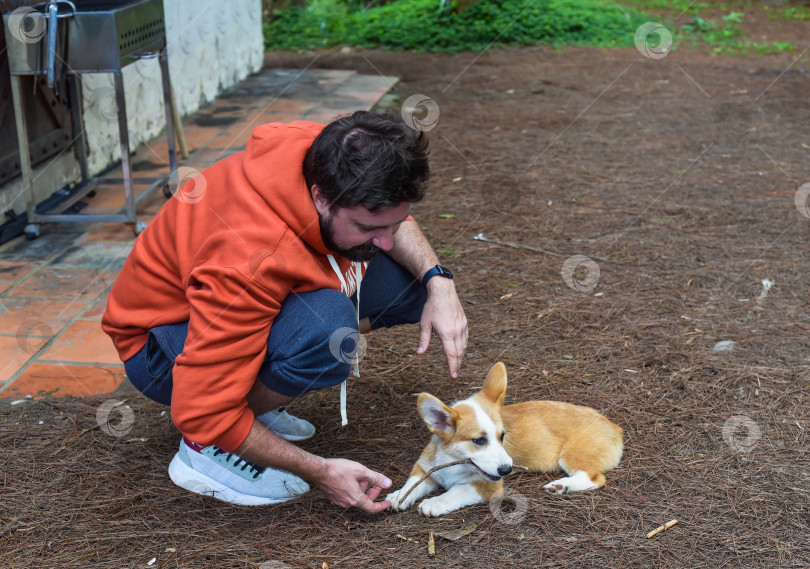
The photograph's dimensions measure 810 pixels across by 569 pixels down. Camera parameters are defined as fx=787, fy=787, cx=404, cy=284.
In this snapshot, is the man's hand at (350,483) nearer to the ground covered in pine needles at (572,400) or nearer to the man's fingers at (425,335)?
the ground covered in pine needles at (572,400)

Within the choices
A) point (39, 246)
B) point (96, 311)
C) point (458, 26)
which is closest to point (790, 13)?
point (458, 26)

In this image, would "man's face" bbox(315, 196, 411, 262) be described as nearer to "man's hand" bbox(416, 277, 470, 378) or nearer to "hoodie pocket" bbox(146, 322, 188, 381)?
"man's hand" bbox(416, 277, 470, 378)

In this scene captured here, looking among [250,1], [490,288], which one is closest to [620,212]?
[490,288]

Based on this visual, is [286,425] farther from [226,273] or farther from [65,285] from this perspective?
[65,285]

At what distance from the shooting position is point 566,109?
8.11 metres

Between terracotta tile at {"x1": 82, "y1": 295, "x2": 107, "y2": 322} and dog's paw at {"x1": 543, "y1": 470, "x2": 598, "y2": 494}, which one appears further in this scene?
terracotta tile at {"x1": 82, "y1": 295, "x2": 107, "y2": 322}

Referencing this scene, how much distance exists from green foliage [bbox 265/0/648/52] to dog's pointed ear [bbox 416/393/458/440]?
9.12 metres

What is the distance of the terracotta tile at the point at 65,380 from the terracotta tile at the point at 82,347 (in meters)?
0.07

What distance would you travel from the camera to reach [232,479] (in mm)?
2678

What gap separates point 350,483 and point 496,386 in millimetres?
670

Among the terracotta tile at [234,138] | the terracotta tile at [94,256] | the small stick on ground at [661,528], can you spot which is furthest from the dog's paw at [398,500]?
the terracotta tile at [234,138]

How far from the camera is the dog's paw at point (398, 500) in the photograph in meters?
2.64

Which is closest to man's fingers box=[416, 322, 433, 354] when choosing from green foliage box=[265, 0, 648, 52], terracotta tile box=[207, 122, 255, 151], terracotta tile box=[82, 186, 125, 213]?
terracotta tile box=[82, 186, 125, 213]

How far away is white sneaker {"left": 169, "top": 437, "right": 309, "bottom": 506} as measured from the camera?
8.73ft
